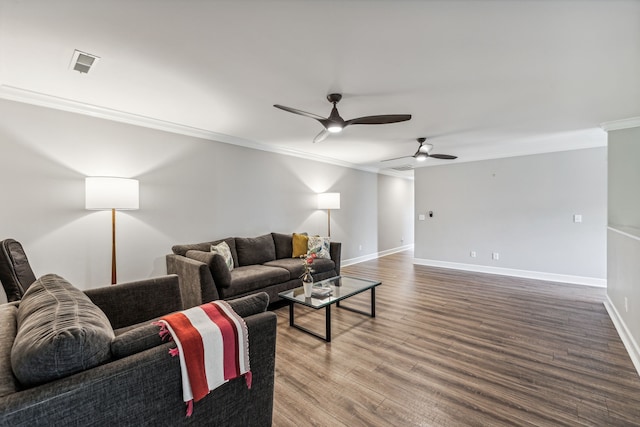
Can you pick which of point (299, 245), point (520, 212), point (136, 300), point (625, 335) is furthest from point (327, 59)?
point (520, 212)

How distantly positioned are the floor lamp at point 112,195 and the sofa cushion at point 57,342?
5.85 feet

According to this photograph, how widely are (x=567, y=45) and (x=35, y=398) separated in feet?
10.7

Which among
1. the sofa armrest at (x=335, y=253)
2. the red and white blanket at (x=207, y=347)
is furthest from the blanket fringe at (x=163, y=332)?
the sofa armrest at (x=335, y=253)

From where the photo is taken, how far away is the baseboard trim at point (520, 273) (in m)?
4.70

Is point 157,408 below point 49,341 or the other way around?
below

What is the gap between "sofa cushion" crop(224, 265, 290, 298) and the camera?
3.28m

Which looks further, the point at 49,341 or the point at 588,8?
the point at 588,8

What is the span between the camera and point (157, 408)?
1.11 metres

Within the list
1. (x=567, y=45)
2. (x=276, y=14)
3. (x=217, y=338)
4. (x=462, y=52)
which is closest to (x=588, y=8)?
(x=567, y=45)

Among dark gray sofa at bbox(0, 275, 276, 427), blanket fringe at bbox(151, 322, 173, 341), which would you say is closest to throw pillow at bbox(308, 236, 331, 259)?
dark gray sofa at bbox(0, 275, 276, 427)

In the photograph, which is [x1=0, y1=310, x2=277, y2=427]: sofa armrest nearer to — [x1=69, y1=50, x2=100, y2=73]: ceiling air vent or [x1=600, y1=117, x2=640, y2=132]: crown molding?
[x1=69, y1=50, x2=100, y2=73]: ceiling air vent

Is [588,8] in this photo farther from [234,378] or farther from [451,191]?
[451,191]

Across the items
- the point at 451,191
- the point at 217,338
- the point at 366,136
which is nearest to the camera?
the point at 217,338

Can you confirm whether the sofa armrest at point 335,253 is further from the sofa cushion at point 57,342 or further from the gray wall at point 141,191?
the sofa cushion at point 57,342
